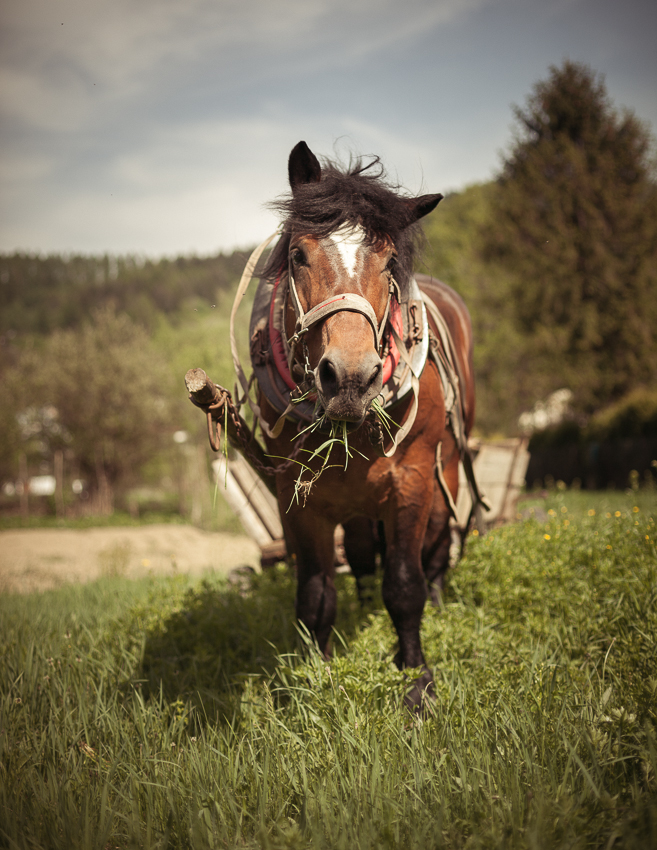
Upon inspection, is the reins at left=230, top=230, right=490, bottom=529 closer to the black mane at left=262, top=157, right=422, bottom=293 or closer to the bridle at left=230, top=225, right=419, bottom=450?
the bridle at left=230, top=225, right=419, bottom=450

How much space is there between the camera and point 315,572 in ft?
8.55

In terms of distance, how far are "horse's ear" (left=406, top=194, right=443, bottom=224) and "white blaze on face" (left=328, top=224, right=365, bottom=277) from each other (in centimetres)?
33

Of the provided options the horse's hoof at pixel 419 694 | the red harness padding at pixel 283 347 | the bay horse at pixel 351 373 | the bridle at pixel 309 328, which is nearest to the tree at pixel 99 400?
the bridle at pixel 309 328

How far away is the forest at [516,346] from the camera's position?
15883mm

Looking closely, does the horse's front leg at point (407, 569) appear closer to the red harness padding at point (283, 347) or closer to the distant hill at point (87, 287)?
the red harness padding at point (283, 347)

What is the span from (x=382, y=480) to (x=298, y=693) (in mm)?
984

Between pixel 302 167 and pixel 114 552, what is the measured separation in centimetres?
782

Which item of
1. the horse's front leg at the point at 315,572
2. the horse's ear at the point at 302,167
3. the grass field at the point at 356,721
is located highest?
the horse's ear at the point at 302,167

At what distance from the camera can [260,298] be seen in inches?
113

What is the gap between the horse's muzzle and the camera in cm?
173

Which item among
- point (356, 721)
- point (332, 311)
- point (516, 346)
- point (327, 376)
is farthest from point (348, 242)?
point (516, 346)

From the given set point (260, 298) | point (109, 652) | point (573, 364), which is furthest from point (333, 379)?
point (573, 364)

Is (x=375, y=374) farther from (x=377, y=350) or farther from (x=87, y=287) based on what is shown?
(x=87, y=287)

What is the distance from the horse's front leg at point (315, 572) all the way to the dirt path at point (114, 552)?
187 inches
